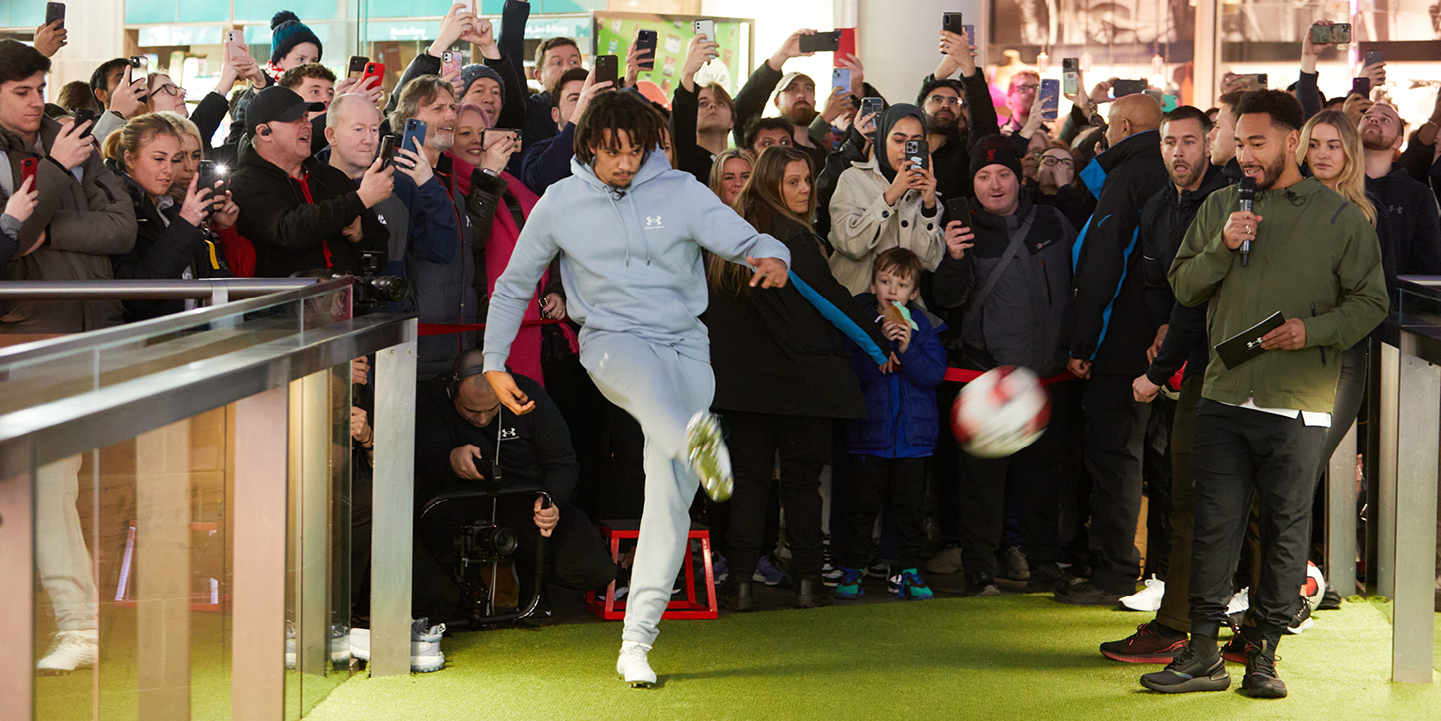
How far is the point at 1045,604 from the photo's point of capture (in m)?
4.98

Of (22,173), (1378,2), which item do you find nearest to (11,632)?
(22,173)

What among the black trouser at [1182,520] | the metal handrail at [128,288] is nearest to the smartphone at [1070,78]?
the black trouser at [1182,520]

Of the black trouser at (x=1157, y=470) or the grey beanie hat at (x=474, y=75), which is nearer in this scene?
the black trouser at (x=1157, y=470)

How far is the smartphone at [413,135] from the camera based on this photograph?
185 inches

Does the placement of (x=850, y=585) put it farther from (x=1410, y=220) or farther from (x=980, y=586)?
(x=1410, y=220)

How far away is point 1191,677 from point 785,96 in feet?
11.3

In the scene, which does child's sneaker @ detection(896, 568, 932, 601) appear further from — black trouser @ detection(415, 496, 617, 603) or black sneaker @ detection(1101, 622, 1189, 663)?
black trouser @ detection(415, 496, 617, 603)

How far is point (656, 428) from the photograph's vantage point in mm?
3736

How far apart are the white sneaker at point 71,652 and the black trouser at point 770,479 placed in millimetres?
2825

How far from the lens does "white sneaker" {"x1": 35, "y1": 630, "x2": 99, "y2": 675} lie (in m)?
2.04

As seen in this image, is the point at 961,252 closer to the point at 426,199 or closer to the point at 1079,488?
the point at 1079,488

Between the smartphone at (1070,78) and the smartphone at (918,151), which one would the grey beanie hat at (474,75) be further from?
the smartphone at (1070,78)

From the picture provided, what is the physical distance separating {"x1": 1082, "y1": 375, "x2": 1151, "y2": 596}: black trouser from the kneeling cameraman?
180 centimetres

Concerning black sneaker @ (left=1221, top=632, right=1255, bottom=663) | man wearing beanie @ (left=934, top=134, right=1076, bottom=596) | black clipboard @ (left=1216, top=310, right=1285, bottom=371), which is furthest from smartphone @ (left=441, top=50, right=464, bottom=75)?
black sneaker @ (left=1221, top=632, right=1255, bottom=663)
